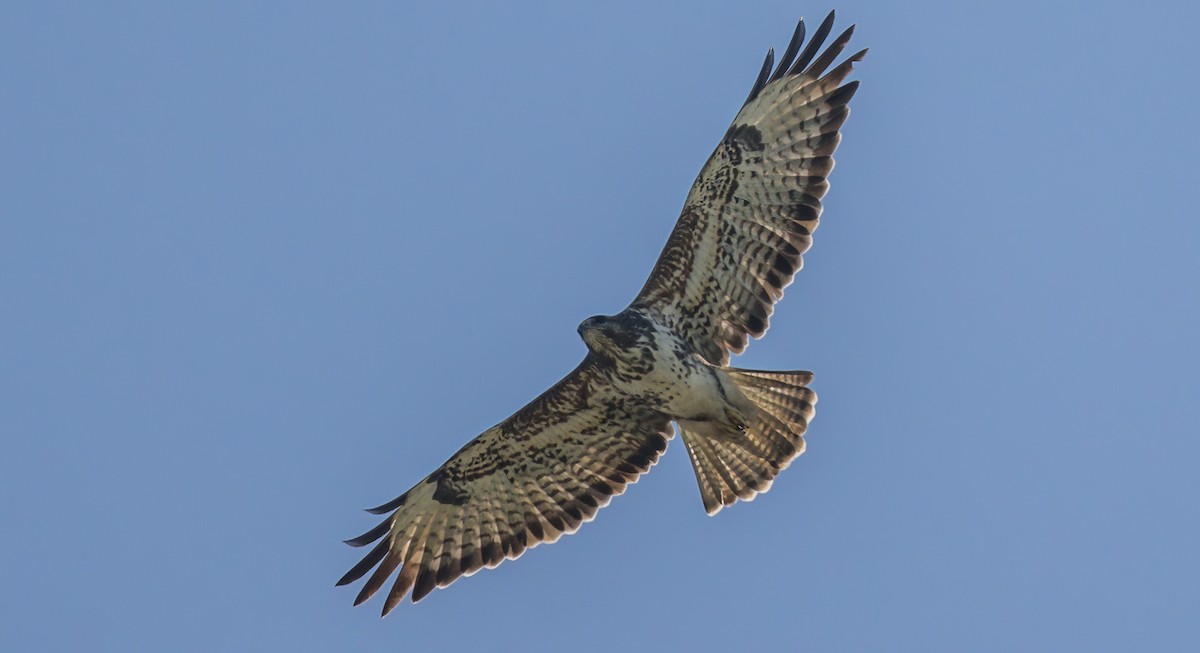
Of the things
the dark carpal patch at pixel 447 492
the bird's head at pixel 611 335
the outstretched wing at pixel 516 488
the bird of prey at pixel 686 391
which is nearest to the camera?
the bird's head at pixel 611 335

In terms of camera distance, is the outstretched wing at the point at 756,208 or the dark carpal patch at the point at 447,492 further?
the dark carpal patch at the point at 447,492

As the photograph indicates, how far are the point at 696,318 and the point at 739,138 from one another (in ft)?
4.41

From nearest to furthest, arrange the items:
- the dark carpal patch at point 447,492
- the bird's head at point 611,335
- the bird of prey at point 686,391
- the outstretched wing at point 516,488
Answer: the bird's head at point 611,335, the bird of prey at point 686,391, the outstretched wing at point 516,488, the dark carpal patch at point 447,492

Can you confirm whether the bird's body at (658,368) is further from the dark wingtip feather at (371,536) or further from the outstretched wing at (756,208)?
the dark wingtip feather at (371,536)

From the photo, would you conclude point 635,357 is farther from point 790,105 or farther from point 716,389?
point 790,105

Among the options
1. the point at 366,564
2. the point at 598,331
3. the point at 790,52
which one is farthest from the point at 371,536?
the point at 790,52

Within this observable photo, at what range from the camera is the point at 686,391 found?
13.3 metres

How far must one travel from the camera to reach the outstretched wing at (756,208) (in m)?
13.4

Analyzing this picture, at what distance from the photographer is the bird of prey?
44.0 feet

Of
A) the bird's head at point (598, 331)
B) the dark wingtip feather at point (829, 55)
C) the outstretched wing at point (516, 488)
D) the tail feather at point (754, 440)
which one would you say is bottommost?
the tail feather at point (754, 440)

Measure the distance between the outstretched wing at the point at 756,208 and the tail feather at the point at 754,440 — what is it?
352mm

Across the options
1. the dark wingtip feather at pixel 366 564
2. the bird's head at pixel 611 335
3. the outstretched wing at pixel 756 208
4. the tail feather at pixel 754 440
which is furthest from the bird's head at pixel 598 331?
the dark wingtip feather at pixel 366 564

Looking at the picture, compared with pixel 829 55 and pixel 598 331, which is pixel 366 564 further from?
pixel 829 55

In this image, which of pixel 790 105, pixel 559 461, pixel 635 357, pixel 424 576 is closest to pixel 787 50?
pixel 790 105
